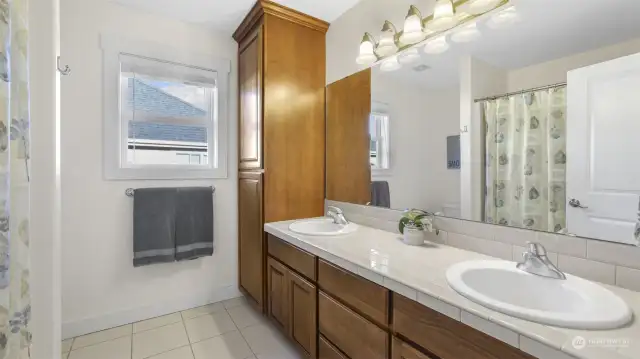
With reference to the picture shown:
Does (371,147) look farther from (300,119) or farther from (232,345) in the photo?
(232,345)

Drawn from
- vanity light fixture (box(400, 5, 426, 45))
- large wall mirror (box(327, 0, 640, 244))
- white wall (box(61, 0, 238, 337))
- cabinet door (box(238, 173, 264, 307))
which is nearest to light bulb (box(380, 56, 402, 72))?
large wall mirror (box(327, 0, 640, 244))

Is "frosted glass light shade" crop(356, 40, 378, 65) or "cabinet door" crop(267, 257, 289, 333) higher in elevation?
"frosted glass light shade" crop(356, 40, 378, 65)

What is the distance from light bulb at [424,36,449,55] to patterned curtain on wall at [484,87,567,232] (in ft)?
1.29

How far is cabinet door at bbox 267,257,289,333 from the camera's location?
1680 millimetres

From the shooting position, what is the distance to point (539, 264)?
36.0 inches

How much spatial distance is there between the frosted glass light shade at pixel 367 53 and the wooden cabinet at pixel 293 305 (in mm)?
1439

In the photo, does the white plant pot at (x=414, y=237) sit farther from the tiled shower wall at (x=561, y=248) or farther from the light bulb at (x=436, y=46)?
the light bulb at (x=436, y=46)

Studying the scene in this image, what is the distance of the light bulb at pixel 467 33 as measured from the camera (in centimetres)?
129

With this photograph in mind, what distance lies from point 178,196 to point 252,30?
1.41m

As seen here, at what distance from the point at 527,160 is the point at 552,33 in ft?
1.64

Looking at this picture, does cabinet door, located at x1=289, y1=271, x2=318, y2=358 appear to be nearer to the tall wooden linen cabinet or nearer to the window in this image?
the tall wooden linen cabinet

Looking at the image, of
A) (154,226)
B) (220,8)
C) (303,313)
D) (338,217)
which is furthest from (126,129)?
(303,313)

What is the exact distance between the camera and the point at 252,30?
210cm

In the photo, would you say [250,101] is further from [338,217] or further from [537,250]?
[537,250]
